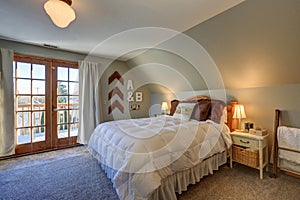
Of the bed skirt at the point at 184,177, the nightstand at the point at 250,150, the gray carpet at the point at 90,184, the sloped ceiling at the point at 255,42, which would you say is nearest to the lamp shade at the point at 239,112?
the nightstand at the point at 250,150

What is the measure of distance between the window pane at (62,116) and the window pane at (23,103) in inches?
23.9

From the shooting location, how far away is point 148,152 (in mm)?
1589

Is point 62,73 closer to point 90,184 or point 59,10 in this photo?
point 59,10

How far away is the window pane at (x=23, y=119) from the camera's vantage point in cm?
312

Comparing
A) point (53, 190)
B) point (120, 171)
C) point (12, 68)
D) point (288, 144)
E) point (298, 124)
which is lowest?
point (53, 190)

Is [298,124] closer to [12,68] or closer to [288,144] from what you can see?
[288,144]

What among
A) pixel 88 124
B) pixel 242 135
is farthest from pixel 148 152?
pixel 88 124

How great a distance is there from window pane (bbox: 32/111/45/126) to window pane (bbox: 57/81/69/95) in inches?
23.0

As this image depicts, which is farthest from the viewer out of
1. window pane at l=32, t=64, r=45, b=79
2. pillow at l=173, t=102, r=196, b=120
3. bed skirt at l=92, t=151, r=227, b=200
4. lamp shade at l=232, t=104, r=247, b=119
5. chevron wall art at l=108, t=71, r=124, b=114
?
chevron wall art at l=108, t=71, r=124, b=114

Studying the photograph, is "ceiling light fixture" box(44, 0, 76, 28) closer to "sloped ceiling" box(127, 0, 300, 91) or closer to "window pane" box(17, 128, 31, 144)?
"sloped ceiling" box(127, 0, 300, 91)

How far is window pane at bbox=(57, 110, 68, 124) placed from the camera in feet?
11.7

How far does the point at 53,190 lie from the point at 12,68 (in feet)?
8.27

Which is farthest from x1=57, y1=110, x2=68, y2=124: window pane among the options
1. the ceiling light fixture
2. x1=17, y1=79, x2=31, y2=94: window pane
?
the ceiling light fixture

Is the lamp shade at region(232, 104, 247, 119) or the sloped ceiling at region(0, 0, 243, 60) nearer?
the sloped ceiling at region(0, 0, 243, 60)
